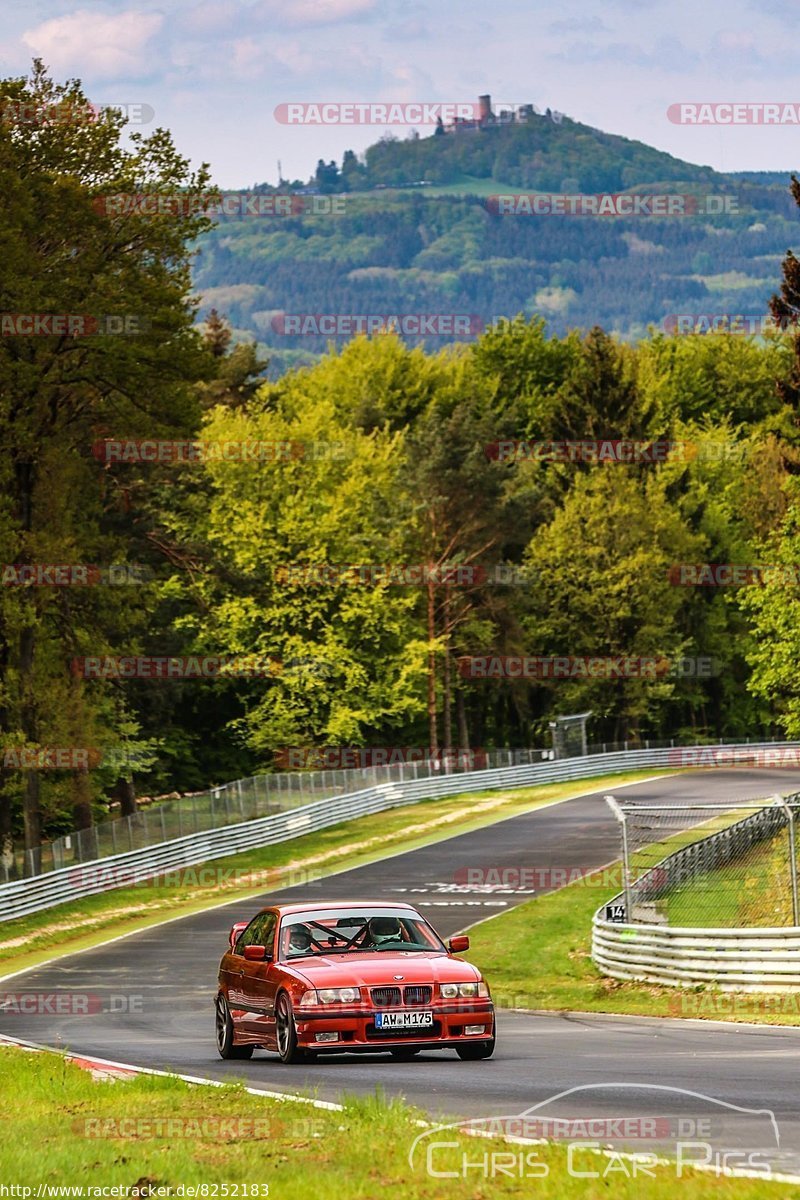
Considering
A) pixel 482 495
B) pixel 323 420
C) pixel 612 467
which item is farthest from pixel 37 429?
pixel 612 467

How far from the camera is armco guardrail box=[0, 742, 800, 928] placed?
42938 millimetres

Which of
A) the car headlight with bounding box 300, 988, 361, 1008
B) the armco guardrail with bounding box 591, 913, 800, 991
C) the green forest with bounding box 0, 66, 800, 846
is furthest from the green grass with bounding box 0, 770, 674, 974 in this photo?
the car headlight with bounding box 300, 988, 361, 1008

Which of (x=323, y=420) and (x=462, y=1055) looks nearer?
(x=462, y=1055)

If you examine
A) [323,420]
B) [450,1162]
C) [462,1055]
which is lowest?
[462,1055]

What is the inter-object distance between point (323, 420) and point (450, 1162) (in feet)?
230

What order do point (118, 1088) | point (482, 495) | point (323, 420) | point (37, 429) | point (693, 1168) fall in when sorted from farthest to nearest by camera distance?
1. point (482, 495)
2. point (323, 420)
3. point (37, 429)
4. point (118, 1088)
5. point (693, 1168)

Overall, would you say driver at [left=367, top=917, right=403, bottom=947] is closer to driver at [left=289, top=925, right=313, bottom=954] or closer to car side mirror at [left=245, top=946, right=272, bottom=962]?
driver at [left=289, top=925, right=313, bottom=954]

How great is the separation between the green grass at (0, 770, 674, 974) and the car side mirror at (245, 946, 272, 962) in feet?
58.6

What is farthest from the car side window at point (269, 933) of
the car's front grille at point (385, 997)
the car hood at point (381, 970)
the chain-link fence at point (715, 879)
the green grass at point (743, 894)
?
the green grass at point (743, 894)

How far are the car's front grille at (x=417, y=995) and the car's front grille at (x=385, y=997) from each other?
0.06 meters

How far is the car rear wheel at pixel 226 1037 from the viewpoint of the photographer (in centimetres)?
1656

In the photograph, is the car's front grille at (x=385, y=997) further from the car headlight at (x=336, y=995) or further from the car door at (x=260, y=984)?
the car door at (x=260, y=984)

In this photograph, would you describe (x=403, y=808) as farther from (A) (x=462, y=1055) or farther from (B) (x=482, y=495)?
(A) (x=462, y=1055)

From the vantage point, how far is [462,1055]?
1512cm
